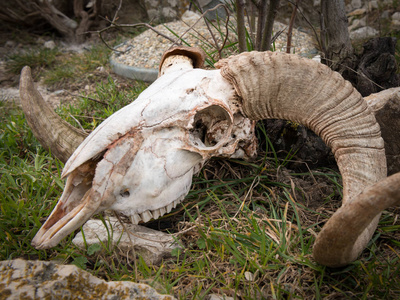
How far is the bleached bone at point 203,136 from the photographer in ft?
6.00

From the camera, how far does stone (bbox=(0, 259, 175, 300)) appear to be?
1.44 m

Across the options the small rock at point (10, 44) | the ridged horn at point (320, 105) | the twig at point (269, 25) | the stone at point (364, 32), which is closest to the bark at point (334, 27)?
the twig at point (269, 25)

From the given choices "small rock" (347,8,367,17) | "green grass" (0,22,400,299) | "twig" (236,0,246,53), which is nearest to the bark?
"twig" (236,0,246,53)

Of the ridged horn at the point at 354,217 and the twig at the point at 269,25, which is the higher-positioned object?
the twig at the point at 269,25

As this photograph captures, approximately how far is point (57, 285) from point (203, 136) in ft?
4.28

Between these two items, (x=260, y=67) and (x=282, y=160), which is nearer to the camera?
(x=260, y=67)

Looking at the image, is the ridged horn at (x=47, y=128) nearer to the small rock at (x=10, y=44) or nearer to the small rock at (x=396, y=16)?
the small rock at (x=10, y=44)

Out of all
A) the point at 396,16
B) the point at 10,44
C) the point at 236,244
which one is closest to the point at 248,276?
the point at 236,244

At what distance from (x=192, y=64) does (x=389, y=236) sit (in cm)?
185

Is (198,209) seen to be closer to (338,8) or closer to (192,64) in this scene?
(192,64)

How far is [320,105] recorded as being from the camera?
2.14 metres

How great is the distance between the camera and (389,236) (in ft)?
7.23

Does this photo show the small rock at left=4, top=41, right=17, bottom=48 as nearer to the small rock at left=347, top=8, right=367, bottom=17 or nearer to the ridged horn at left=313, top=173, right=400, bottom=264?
the small rock at left=347, top=8, right=367, bottom=17

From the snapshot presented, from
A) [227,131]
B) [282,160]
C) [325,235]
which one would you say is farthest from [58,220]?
[282,160]
